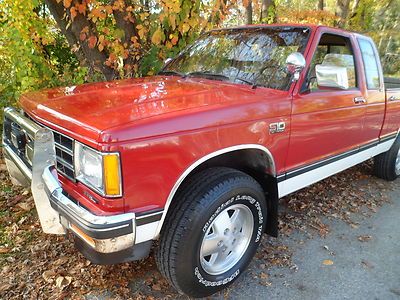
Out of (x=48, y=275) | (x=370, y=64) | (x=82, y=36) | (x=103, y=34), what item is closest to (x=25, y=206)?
(x=48, y=275)

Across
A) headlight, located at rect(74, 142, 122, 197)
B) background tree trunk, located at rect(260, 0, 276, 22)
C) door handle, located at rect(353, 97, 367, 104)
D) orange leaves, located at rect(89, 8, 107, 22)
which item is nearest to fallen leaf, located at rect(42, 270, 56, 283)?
headlight, located at rect(74, 142, 122, 197)

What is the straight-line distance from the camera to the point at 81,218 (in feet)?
6.84

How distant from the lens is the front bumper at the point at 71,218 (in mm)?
2031

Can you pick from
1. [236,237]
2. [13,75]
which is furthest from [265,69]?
[13,75]

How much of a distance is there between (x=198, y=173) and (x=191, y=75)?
4.20 feet

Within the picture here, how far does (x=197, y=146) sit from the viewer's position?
228 centimetres

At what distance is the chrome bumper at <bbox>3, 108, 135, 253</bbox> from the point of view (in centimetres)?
203

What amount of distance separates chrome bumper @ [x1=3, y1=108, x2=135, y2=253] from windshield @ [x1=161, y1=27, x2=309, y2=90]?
62.6 inches

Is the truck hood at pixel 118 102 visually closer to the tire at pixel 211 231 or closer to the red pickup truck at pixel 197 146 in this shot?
the red pickup truck at pixel 197 146

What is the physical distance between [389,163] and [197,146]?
11.9 feet

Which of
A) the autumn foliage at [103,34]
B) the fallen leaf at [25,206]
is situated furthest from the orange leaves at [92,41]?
the fallen leaf at [25,206]

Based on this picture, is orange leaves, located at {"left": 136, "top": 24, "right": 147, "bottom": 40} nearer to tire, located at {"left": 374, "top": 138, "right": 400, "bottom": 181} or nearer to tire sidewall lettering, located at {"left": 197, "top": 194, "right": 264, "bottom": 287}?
tire sidewall lettering, located at {"left": 197, "top": 194, "right": 264, "bottom": 287}

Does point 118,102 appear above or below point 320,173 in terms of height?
above

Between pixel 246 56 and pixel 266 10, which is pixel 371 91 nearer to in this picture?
pixel 246 56
